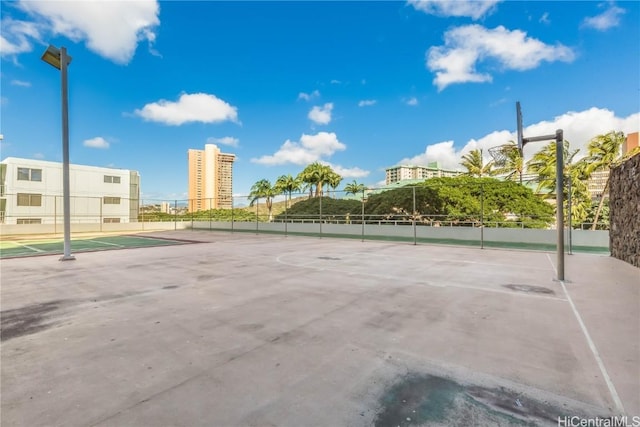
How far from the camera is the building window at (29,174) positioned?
26.6 m

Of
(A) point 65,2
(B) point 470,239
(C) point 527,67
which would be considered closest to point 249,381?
(A) point 65,2

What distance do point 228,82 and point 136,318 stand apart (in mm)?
23320

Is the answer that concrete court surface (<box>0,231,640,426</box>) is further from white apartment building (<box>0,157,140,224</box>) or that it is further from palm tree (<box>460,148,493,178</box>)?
palm tree (<box>460,148,493,178</box>)

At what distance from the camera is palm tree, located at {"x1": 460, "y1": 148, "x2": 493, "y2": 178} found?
26.4 m

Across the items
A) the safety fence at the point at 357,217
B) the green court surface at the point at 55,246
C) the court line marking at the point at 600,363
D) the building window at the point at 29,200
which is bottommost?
the court line marking at the point at 600,363

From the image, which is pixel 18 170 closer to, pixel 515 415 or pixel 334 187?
pixel 334 187

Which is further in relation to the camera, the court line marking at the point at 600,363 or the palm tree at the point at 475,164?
the palm tree at the point at 475,164

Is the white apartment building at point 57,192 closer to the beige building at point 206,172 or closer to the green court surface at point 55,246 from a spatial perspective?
the green court surface at point 55,246

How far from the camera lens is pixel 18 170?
86.4 ft

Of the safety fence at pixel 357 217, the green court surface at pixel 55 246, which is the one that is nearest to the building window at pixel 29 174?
the safety fence at pixel 357 217

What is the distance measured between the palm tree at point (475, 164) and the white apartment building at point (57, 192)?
29.0 meters

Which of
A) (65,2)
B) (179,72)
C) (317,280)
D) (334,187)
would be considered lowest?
(317,280)

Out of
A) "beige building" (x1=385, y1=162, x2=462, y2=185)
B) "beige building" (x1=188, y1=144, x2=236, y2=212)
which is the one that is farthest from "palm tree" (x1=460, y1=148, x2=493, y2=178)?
"beige building" (x1=188, y1=144, x2=236, y2=212)

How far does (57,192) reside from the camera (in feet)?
95.7
